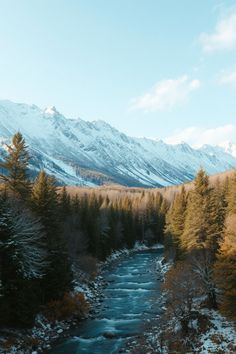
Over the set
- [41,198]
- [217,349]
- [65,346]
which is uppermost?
[41,198]

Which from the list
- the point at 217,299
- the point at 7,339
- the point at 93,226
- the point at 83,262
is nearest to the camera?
the point at 7,339

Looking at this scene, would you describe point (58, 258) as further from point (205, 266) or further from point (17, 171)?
point (205, 266)

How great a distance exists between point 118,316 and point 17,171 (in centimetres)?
2134

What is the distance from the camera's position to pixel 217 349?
3025 centimetres

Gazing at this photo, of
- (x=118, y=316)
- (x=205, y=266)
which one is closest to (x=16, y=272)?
(x=118, y=316)

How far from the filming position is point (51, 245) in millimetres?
45656

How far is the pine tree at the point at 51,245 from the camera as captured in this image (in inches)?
1673

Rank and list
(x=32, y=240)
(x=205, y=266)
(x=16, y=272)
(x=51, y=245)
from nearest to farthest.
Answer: (x=16, y=272), (x=205, y=266), (x=32, y=240), (x=51, y=245)

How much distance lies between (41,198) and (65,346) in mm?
20853

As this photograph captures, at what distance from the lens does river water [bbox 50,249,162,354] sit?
35344 millimetres

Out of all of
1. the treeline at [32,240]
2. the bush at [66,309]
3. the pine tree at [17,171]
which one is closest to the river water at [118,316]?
the bush at [66,309]

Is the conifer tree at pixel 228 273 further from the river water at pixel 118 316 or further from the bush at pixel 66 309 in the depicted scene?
the bush at pixel 66 309

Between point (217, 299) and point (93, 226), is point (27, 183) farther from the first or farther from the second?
point (93, 226)

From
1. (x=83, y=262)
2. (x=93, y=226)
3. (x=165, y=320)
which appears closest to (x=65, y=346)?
(x=165, y=320)
